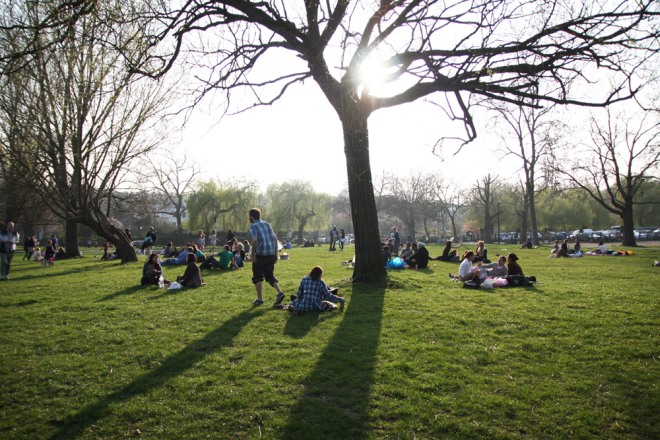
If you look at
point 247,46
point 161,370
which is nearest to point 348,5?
point 247,46

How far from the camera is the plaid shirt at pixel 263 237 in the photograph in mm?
8617

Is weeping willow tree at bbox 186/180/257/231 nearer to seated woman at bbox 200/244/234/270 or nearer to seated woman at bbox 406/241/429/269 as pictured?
seated woman at bbox 200/244/234/270

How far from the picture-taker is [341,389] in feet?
14.6

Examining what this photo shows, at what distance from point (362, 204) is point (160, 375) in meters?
6.96

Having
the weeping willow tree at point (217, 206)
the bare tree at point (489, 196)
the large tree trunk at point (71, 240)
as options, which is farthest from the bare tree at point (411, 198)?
the large tree trunk at point (71, 240)

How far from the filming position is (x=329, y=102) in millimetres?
10945

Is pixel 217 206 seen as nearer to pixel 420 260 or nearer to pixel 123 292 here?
pixel 420 260

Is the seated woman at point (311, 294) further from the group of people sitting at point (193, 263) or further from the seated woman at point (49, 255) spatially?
the seated woman at point (49, 255)

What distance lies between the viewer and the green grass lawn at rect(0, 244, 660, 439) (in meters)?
3.77

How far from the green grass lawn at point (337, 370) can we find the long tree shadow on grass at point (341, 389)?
0.02 meters

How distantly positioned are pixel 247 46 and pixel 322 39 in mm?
1826

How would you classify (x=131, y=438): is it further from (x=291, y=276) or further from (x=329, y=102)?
(x=291, y=276)

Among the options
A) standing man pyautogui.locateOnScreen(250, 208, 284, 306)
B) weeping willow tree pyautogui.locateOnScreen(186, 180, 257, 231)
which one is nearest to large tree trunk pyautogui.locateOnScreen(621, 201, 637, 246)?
standing man pyautogui.locateOnScreen(250, 208, 284, 306)

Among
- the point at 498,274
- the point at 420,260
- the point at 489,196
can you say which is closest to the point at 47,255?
the point at 420,260
